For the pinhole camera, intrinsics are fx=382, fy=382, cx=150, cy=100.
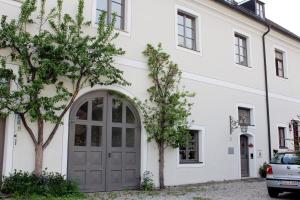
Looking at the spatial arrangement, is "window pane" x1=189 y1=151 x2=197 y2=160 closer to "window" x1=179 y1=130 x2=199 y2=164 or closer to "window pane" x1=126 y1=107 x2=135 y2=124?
"window" x1=179 y1=130 x2=199 y2=164

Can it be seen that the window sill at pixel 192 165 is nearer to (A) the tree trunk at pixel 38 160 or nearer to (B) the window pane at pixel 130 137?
(B) the window pane at pixel 130 137

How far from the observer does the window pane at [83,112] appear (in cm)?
1133

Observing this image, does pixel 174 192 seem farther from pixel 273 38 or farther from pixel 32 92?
pixel 273 38

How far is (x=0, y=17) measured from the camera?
9945mm

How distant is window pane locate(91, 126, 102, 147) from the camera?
1154 cm

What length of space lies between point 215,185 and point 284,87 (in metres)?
8.55

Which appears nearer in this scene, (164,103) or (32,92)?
(32,92)

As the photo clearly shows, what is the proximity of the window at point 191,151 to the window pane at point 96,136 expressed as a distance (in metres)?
3.53

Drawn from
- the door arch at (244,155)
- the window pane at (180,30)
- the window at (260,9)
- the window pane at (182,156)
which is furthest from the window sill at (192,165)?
the window at (260,9)

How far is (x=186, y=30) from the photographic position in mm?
15281

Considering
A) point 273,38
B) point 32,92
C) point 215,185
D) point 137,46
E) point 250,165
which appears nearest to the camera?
point 32,92

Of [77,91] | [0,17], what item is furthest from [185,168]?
[0,17]

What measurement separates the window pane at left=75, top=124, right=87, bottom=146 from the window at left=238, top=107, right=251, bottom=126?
8080 mm

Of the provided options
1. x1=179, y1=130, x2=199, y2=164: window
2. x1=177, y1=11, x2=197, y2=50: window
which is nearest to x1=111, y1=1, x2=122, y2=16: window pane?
x1=177, y1=11, x2=197, y2=50: window
